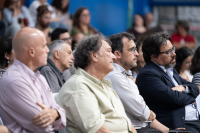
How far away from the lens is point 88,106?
2566mm

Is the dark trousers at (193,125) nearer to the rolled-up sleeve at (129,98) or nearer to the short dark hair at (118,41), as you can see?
the rolled-up sleeve at (129,98)

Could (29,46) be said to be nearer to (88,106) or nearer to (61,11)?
(88,106)

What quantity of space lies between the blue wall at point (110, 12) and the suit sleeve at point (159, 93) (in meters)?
6.04

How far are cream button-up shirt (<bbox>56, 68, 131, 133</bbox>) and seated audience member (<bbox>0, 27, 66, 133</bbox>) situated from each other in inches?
11.1

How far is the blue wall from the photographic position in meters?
10.2

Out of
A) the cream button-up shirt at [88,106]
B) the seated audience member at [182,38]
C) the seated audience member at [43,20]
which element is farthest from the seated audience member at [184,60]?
the seated audience member at [182,38]

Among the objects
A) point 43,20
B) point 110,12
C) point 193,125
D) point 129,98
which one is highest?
point 43,20

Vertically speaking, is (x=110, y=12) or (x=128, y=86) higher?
(x=110, y=12)

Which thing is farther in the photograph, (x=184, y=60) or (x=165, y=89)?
(x=184, y=60)

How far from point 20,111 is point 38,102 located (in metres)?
0.14

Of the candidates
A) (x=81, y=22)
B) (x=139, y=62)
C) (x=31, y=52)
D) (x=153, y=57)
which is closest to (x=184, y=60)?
(x=139, y=62)

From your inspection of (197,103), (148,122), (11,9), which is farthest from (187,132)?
(11,9)

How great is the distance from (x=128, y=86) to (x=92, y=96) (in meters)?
0.77

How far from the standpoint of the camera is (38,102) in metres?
2.20
